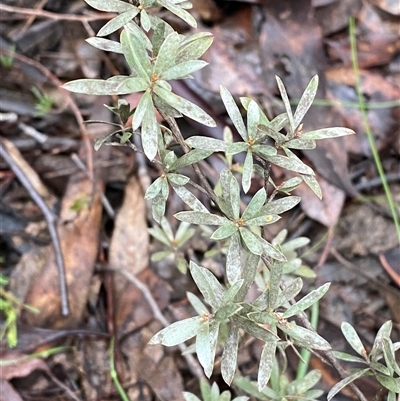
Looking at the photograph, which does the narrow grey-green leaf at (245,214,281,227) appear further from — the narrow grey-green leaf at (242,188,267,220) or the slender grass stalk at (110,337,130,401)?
the slender grass stalk at (110,337,130,401)

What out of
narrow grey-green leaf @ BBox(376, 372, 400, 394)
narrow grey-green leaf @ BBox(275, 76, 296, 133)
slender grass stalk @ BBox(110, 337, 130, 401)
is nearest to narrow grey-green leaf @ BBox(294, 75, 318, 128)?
narrow grey-green leaf @ BBox(275, 76, 296, 133)

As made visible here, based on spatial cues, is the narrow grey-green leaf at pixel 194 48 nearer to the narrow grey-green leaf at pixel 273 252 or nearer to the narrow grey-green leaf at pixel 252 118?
the narrow grey-green leaf at pixel 252 118

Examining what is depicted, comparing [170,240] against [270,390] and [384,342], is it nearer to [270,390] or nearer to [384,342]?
[270,390]

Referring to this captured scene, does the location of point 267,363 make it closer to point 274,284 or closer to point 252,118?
point 274,284

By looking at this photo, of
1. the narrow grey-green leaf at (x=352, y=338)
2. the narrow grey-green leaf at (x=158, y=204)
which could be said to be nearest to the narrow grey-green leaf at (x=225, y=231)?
the narrow grey-green leaf at (x=158, y=204)

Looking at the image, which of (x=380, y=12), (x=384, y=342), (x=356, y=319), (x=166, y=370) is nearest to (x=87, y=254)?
(x=166, y=370)

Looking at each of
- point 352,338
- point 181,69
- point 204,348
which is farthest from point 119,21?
point 352,338
